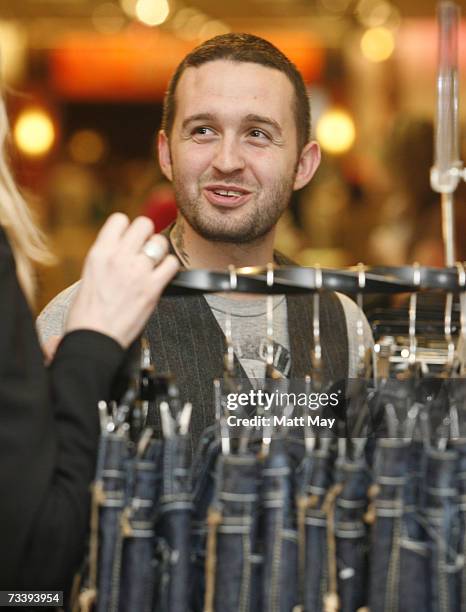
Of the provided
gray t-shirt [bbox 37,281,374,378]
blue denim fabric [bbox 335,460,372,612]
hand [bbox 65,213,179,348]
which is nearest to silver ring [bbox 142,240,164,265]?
hand [bbox 65,213,179,348]

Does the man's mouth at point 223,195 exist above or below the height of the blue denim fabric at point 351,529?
above

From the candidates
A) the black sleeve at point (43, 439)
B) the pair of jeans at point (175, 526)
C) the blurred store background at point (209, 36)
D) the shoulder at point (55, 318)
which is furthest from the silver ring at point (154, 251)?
the blurred store background at point (209, 36)

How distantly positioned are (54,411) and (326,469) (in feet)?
1.17

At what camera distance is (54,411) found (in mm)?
1201

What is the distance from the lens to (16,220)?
1.29m

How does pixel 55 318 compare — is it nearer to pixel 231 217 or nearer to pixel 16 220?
pixel 231 217

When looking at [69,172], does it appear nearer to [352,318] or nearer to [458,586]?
[352,318]

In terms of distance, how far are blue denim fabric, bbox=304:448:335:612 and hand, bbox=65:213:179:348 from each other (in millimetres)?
294

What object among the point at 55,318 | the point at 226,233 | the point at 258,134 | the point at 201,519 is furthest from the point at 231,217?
the point at 201,519

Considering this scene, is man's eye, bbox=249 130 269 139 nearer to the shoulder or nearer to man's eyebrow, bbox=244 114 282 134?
man's eyebrow, bbox=244 114 282 134

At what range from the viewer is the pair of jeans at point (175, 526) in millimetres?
1236

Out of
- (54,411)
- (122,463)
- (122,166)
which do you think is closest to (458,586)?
(122,463)

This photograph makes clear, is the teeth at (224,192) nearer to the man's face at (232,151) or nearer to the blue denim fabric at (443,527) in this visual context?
the man's face at (232,151)

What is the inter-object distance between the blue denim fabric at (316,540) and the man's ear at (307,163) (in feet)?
3.16
